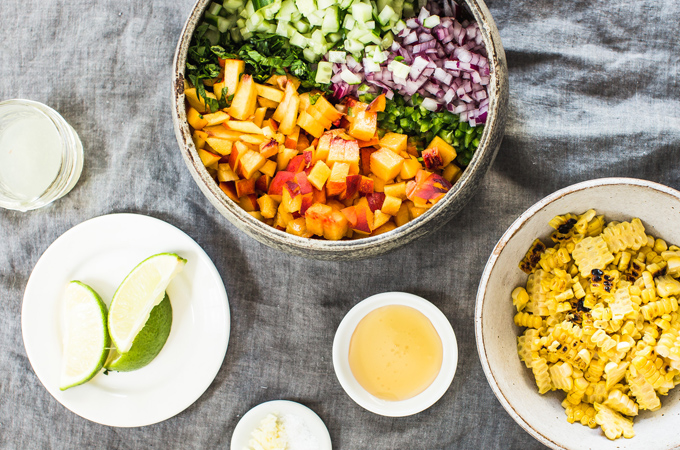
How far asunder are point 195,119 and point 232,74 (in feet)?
0.40

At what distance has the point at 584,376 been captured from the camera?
3.81 feet

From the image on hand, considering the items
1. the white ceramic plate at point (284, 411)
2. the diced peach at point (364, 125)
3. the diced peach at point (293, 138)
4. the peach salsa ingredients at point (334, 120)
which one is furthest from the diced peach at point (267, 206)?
the white ceramic plate at point (284, 411)

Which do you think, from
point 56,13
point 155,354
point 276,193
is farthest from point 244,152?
point 56,13

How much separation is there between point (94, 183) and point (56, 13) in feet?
1.55

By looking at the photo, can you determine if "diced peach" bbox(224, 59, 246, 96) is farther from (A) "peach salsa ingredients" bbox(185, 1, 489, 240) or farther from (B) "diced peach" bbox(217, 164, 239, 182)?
(B) "diced peach" bbox(217, 164, 239, 182)

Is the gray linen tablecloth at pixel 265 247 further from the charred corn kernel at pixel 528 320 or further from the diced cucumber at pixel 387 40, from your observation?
the diced cucumber at pixel 387 40

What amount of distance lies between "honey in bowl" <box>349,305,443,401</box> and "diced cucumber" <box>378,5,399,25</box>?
2.32 feet

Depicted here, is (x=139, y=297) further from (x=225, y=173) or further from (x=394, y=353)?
(x=394, y=353)

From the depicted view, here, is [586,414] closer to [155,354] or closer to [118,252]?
[155,354]

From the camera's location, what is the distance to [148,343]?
134cm

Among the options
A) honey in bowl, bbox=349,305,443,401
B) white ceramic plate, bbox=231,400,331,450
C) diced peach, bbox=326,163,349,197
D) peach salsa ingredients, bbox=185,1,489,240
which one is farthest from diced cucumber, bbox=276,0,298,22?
white ceramic plate, bbox=231,400,331,450

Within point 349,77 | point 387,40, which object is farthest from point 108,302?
point 387,40

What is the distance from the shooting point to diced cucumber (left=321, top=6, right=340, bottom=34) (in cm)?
110

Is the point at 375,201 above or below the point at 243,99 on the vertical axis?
below
